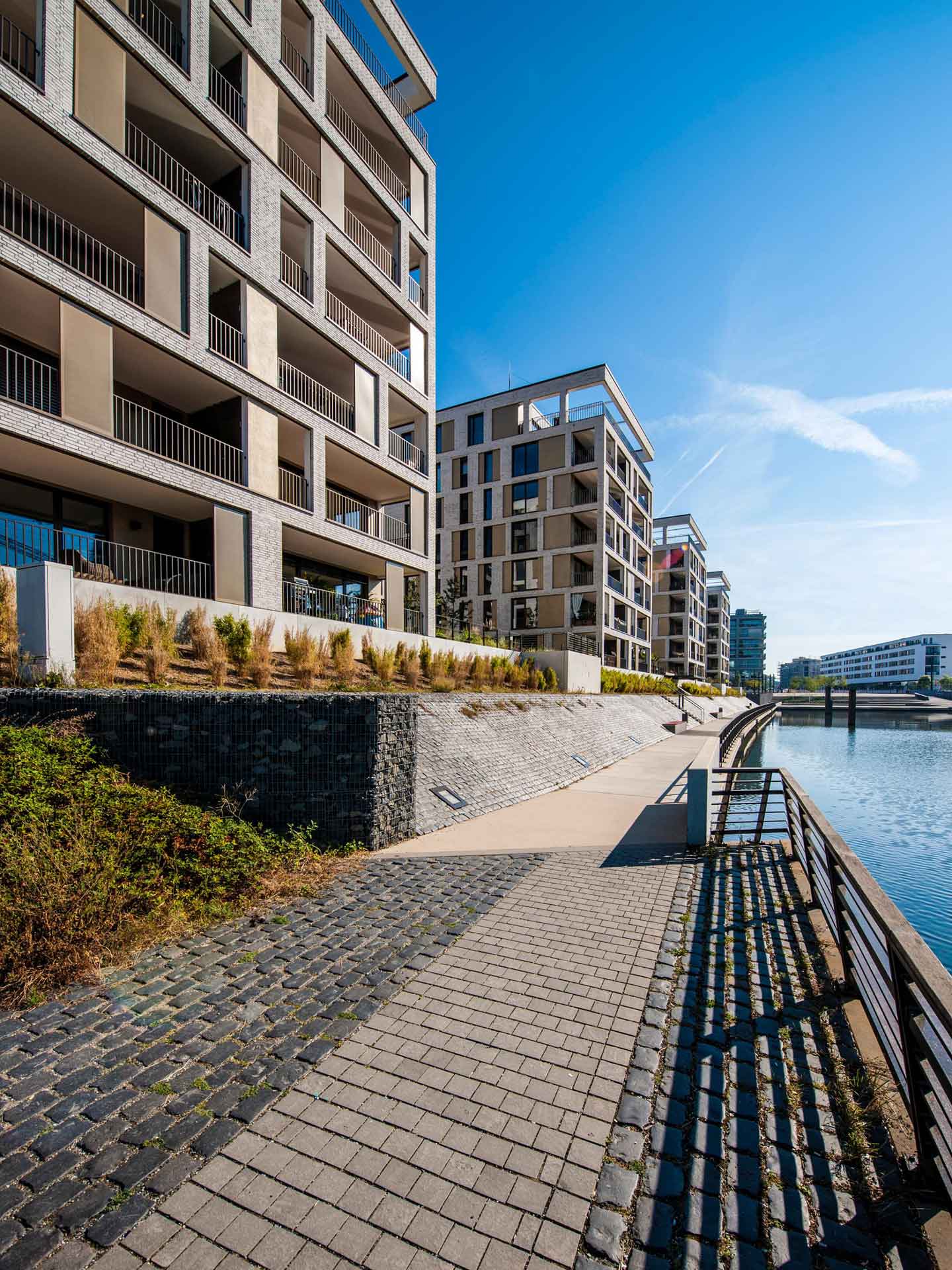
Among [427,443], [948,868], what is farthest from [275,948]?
[427,443]

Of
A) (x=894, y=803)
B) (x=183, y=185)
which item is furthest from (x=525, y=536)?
(x=183, y=185)

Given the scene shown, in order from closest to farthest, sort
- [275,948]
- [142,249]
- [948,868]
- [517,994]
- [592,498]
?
[517,994]
[275,948]
[948,868]
[142,249]
[592,498]

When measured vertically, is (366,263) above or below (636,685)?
above

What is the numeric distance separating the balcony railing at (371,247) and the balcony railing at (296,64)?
3.13 meters

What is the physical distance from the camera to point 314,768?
7215 millimetres

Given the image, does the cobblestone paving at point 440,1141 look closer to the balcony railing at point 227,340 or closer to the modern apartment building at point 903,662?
the balcony railing at point 227,340

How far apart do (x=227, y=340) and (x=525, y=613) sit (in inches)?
1021

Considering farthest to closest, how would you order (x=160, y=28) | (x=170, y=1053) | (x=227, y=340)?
(x=227, y=340), (x=160, y=28), (x=170, y=1053)

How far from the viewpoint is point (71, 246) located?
13.5 metres

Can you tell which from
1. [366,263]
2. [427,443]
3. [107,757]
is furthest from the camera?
[427,443]

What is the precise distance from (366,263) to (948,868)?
2243 centimetres

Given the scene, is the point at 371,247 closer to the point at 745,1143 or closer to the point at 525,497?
the point at 525,497

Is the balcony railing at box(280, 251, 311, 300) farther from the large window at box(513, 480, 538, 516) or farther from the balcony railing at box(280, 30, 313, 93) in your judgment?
the large window at box(513, 480, 538, 516)

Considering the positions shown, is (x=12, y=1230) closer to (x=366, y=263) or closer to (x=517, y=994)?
(x=517, y=994)
